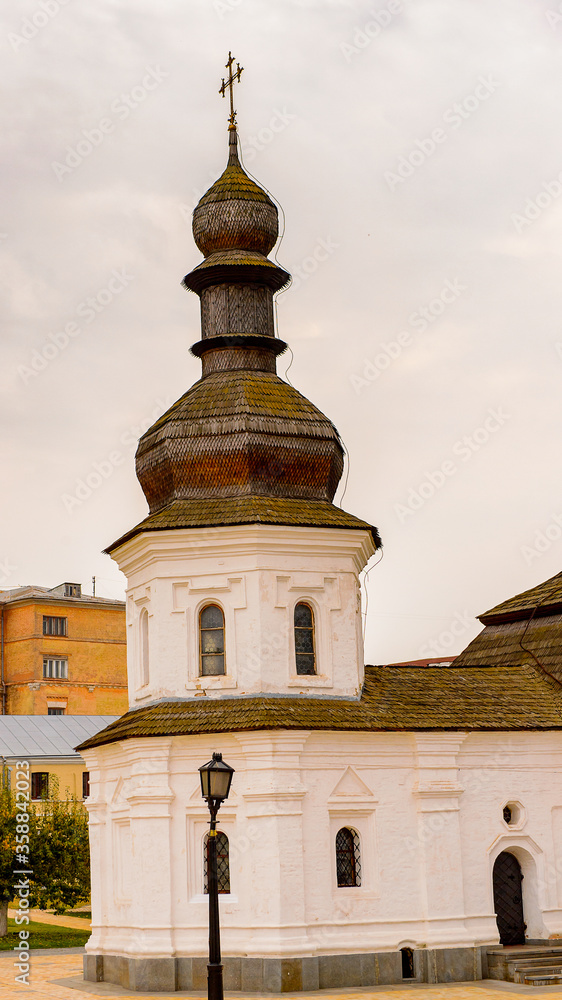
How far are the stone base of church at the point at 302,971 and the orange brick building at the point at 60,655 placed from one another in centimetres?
3852

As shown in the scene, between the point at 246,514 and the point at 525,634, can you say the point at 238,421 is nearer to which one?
the point at 246,514

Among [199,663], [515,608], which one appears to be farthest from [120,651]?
[199,663]

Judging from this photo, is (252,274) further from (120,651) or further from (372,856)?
(120,651)

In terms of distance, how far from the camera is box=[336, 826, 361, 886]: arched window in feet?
68.2

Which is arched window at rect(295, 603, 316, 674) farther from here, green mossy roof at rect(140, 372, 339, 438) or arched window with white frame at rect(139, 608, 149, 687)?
green mossy roof at rect(140, 372, 339, 438)

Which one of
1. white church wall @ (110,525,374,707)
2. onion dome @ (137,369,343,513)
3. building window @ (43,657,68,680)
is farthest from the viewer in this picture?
building window @ (43,657,68,680)

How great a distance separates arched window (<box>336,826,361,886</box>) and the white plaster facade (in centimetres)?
13

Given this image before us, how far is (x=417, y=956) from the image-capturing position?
67.6 feet

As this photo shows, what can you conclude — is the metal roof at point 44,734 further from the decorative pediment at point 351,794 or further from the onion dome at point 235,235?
the decorative pediment at point 351,794

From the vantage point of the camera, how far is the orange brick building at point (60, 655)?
58875 millimetres

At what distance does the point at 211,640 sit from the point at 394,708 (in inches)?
131

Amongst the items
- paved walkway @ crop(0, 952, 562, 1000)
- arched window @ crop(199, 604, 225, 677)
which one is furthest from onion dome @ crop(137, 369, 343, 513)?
paved walkway @ crop(0, 952, 562, 1000)

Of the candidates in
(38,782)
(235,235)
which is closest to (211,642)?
(235,235)

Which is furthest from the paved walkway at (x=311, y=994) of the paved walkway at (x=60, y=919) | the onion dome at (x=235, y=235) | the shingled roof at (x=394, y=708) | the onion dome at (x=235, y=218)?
the onion dome at (x=235, y=218)
